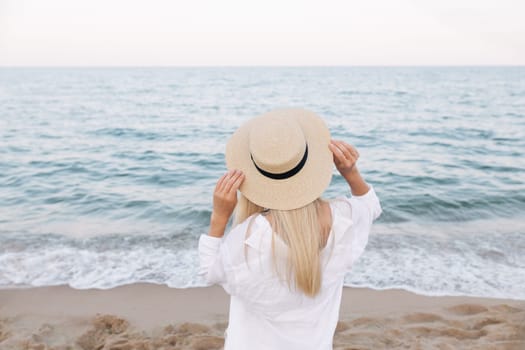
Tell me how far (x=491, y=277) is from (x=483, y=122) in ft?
49.9

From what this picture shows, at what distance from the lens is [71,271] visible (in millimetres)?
5141

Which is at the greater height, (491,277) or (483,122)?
(483,122)

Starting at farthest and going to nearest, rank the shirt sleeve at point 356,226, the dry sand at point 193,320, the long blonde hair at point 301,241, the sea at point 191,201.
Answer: the sea at point 191,201 → the dry sand at point 193,320 → the shirt sleeve at point 356,226 → the long blonde hair at point 301,241

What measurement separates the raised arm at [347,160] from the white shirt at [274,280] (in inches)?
2.3

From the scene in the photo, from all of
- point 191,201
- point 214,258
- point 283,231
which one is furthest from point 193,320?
point 191,201

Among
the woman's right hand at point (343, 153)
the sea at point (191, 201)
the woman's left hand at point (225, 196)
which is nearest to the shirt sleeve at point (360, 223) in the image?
the woman's right hand at point (343, 153)

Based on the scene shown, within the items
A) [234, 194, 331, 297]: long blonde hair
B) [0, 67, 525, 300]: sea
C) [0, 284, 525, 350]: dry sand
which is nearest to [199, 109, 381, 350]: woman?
[234, 194, 331, 297]: long blonde hair

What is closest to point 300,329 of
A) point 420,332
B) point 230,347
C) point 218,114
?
point 230,347

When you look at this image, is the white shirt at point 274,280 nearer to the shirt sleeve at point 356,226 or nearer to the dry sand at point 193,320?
the shirt sleeve at point 356,226

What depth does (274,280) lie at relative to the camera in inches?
62.4

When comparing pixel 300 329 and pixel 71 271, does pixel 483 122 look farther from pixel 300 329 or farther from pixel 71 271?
pixel 300 329

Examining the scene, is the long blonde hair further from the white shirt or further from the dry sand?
the dry sand

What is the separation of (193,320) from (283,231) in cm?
293

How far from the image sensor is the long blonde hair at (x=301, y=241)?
1.50 meters
